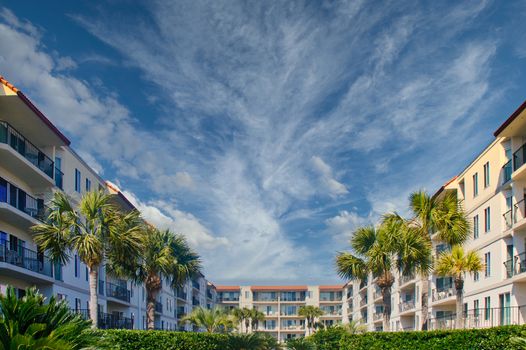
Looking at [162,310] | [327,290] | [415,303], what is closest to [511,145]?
[415,303]

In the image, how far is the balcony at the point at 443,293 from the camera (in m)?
42.3

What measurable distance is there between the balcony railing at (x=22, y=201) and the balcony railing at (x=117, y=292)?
45.0ft

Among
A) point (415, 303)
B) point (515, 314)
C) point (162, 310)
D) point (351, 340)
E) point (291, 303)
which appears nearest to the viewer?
point (515, 314)

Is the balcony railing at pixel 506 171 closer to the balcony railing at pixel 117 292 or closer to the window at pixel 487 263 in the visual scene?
the window at pixel 487 263

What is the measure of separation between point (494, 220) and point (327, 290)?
8469cm

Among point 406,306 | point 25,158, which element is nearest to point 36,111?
point 25,158

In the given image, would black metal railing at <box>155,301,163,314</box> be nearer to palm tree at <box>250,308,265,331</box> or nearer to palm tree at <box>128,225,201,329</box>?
palm tree at <box>128,225,201,329</box>

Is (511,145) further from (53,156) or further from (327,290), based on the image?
(327,290)

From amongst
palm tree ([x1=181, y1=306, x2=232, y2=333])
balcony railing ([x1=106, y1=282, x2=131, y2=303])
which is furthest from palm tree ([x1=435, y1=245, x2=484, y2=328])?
balcony railing ([x1=106, y1=282, x2=131, y2=303])

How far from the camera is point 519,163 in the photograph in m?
30.3

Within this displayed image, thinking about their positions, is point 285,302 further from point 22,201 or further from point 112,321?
point 22,201

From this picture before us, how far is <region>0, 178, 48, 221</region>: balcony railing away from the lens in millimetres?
28825

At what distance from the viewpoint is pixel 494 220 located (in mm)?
34125

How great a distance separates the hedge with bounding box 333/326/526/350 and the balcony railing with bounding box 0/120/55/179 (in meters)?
20.7
